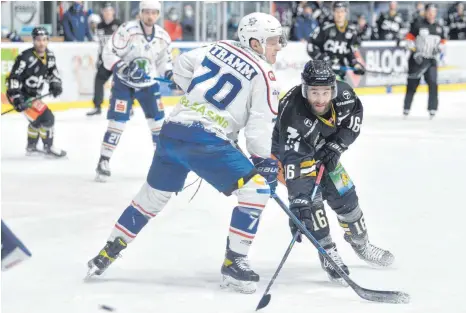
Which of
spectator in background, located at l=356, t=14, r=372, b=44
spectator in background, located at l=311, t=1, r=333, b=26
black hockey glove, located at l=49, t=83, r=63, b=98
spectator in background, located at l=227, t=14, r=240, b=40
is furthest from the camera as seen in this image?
spectator in background, located at l=356, t=14, r=372, b=44

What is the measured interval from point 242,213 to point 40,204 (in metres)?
2.41

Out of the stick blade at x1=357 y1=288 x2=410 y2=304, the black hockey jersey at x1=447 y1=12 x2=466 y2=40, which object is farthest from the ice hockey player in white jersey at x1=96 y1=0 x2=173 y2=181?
the black hockey jersey at x1=447 y1=12 x2=466 y2=40

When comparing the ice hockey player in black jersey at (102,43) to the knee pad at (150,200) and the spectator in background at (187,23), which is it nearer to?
the spectator in background at (187,23)

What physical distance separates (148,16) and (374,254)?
303 centimetres

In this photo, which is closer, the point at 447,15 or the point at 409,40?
the point at 409,40

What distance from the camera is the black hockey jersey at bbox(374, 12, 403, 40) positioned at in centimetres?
1420

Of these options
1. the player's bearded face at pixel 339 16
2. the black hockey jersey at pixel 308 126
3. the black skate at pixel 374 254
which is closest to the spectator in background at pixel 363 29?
the player's bearded face at pixel 339 16

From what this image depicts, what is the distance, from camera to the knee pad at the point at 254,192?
3867 mm

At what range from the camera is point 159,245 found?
191 inches

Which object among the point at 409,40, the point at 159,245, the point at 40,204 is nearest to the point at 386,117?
the point at 409,40

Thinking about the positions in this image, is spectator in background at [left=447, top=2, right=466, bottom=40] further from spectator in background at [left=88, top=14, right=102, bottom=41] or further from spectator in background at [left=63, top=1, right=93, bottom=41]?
spectator in background at [left=63, top=1, right=93, bottom=41]

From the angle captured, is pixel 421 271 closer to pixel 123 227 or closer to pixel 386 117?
pixel 123 227

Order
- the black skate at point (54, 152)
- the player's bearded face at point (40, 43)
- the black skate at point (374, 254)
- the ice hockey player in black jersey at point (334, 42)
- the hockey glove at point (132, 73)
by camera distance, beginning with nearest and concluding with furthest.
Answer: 1. the black skate at point (374, 254)
2. the hockey glove at point (132, 73)
3. the black skate at point (54, 152)
4. the player's bearded face at point (40, 43)
5. the ice hockey player in black jersey at point (334, 42)

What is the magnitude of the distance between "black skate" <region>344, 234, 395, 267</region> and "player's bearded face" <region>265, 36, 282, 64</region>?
903 mm
